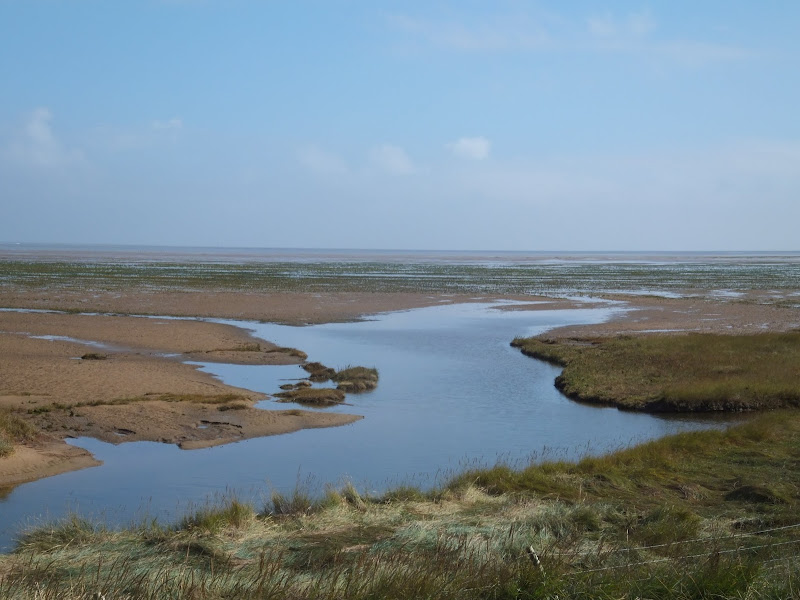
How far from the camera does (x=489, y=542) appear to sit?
777 centimetres

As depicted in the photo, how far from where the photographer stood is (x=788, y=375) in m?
21.3

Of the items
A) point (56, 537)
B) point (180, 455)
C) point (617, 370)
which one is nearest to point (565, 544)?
point (56, 537)

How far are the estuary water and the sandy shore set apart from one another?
780 mm

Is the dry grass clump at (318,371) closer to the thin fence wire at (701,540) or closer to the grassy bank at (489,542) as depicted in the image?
the grassy bank at (489,542)

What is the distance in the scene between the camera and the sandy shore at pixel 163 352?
16797mm

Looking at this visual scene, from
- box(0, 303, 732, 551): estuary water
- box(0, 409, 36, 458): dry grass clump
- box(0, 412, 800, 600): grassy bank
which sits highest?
box(0, 412, 800, 600): grassy bank

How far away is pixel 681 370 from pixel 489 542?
17352mm

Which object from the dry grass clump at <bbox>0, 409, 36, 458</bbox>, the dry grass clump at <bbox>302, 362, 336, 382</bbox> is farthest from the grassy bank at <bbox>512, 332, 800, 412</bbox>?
the dry grass clump at <bbox>0, 409, 36, 458</bbox>

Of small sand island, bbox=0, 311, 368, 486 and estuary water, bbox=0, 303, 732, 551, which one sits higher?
small sand island, bbox=0, 311, 368, 486

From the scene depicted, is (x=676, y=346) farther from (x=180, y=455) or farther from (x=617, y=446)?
(x=180, y=455)

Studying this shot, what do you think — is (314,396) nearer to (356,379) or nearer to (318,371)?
(356,379)

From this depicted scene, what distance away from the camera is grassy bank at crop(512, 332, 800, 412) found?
19.8 m

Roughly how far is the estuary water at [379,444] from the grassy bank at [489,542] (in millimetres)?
1527

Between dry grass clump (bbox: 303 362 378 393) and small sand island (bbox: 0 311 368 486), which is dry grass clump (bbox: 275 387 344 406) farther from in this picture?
dry grass clump (bbox: 303 362 378 393)
